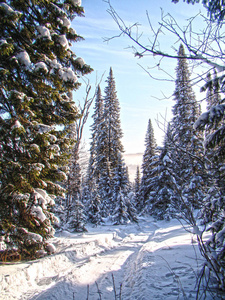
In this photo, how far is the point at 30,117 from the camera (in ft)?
17.5

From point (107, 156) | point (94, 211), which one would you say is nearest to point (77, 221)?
point (94, 211)

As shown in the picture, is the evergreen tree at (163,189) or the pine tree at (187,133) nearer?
the pine tree at (187,133)

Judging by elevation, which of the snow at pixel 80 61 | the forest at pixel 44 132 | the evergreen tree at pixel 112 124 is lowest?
the forest at pixel 44 132

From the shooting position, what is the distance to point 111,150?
81.4 ft

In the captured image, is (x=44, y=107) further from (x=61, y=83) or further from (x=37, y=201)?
(x=37, y=201)

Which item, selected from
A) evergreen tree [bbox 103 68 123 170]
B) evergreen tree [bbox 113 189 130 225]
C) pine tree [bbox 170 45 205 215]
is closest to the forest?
pine tree [bbox 170 45 205 215]

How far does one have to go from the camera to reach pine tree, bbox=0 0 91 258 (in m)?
4.77

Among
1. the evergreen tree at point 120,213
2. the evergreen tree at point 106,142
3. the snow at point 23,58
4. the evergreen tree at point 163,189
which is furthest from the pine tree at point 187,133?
the snow at point 23,58

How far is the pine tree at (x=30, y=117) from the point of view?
15.7 feet

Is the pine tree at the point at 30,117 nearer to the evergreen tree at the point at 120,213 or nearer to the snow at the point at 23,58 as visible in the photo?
the snow at the point at 23,58

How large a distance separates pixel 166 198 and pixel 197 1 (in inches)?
657

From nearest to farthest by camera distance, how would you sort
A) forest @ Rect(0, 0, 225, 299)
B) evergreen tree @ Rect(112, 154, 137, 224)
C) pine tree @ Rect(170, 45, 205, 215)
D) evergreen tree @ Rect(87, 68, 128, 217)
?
forest @ Rect(0, 0, 225, 299), pine tree @ Rect(170, 45, 205, 215), evergreen tree @ Rect(112, 154, 137, 224), evergreen tree @ Rect(87, 68, 128, 217)

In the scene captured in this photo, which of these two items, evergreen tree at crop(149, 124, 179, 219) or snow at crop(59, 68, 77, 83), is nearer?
snow at crop(59, 68, 77, 83)

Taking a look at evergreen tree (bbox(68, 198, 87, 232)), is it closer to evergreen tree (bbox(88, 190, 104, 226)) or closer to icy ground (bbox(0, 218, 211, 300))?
evergreen tree (bbox(88, 190, 104, 226))
